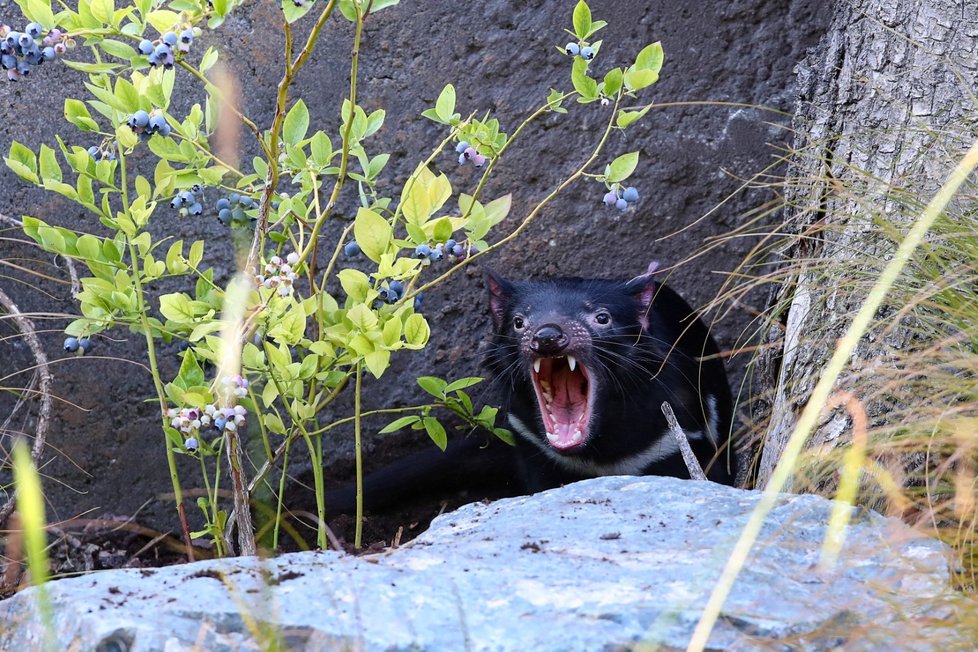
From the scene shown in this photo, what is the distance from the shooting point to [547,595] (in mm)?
1917

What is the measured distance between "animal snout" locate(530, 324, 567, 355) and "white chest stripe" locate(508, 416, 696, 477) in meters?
0.48

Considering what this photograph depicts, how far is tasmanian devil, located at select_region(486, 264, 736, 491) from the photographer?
3.74 metres

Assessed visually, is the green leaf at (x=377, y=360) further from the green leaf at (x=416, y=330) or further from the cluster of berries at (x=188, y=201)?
the cluster of berries at (x=188, y=201)

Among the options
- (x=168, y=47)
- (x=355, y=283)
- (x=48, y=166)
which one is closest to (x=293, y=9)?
(x=168, y=47)

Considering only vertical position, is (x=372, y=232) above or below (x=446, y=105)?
below

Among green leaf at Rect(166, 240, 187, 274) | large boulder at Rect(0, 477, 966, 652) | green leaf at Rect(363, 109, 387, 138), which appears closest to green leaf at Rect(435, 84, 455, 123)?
green leaf at Rect(363, 109, 387, 138)

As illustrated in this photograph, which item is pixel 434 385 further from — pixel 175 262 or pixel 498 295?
pixel 175 262

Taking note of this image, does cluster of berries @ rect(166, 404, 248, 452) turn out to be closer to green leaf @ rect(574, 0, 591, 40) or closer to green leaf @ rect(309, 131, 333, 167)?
green leaf @ rect(309, 131, 333, 167)

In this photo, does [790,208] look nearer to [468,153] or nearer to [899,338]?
[899,338]

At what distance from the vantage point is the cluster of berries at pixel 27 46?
2398mm

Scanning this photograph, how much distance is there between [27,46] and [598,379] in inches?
80.8

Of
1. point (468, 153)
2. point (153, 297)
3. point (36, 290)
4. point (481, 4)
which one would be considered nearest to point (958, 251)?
point (468, 153)

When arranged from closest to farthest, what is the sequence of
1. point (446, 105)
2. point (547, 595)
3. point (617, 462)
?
point (547, 595) → point (446, 105) → point (617, 462)

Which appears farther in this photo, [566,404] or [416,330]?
[566,404]
